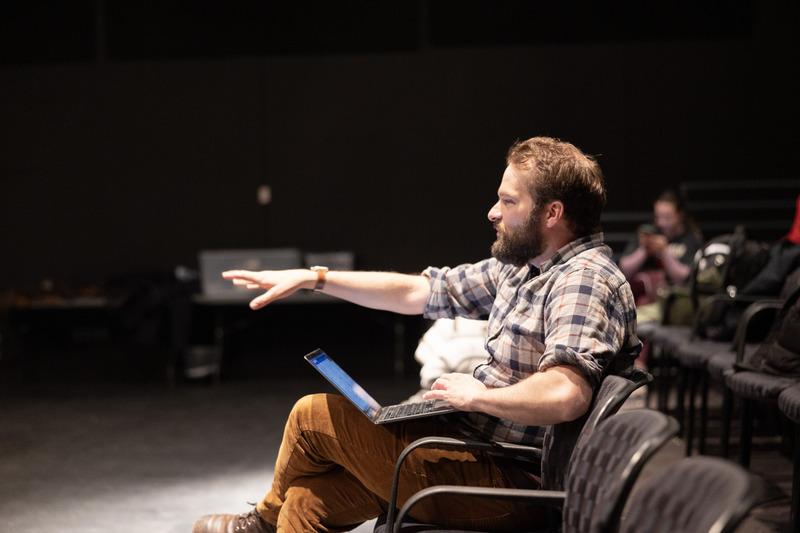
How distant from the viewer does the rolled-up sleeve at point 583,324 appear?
1.81 meters

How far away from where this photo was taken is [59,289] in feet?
22.9

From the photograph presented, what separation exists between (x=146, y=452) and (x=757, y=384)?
2774 millimetres

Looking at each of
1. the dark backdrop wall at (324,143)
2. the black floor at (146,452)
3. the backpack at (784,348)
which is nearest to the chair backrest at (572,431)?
the backpack at (784,348)

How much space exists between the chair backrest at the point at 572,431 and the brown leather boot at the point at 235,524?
80 cm

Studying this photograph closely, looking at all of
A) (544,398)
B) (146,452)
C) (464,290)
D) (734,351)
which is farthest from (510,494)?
(146,452)

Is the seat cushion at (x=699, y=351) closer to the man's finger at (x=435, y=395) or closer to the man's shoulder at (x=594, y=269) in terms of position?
the man's shoulder at (x=594, y=269)

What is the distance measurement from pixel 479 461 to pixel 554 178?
0.65 meters

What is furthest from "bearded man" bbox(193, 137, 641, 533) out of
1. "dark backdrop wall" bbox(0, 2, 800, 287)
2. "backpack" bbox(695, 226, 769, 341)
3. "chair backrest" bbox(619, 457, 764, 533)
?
"dark backdrop wall" bbox(0, 2, 800, 287)

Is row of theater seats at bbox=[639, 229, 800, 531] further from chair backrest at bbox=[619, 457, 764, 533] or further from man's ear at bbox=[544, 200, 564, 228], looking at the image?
chair backrest at bbox=[619, 457, 764, 533]

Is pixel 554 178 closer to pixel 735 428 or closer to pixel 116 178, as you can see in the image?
pixel 735 428

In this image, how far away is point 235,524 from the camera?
2420 millimetres

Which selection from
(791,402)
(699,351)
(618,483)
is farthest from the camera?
(699,351)

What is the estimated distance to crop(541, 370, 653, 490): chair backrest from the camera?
1697mm

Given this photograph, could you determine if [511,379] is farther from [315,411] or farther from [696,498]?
[696,498]
